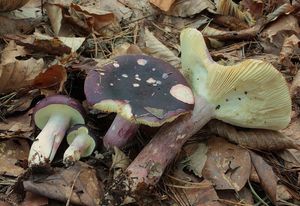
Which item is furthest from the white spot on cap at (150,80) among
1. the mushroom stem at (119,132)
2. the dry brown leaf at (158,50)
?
the dry brown leaf at (158,50)

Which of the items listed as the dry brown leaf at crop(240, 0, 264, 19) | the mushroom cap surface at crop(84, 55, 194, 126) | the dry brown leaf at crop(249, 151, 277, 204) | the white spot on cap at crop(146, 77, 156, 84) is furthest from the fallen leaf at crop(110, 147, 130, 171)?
the dry brown leaf at crop(240, 0, 264, 19)

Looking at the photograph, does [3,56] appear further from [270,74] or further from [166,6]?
[270,74]

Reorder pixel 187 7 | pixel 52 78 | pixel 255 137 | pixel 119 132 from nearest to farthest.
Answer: pixel 119 132 < pixel 255 137 < pixel 52 78 < pixel 187 7

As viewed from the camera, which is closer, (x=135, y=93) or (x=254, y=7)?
(x=135, y=93)

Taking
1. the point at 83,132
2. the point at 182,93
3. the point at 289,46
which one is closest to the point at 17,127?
the point at 83,132

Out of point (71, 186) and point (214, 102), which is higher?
point (214, 102)

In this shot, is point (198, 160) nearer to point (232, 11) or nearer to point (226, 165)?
point (226, 165)

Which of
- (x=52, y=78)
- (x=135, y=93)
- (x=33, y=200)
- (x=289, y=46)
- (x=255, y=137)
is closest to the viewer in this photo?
(x=33, y=200)

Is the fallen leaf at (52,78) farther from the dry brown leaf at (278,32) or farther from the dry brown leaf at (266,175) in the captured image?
the dry brown leaf at (278,32)
